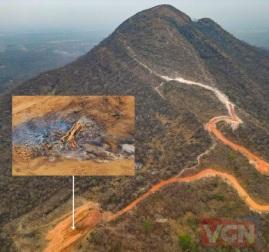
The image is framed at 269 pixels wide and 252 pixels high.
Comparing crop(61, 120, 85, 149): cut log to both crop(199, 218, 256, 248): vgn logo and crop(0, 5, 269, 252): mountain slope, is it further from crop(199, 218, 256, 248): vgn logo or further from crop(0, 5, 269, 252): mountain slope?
crop(199, 218, 256, 248): vgn logo

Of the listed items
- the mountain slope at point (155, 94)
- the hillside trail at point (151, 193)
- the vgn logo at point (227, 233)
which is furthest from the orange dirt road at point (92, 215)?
the vgn logo at point (227, 233)

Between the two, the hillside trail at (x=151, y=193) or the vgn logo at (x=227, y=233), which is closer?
the hillside trail at (x=151, y=193)

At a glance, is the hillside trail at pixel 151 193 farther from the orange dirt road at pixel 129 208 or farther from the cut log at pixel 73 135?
the cut log at pixel 73 135

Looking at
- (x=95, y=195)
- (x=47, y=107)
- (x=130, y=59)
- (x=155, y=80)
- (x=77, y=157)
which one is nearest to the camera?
(x=77, y=157)

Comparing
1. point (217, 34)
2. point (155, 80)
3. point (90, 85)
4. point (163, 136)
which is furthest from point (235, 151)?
point (217, 34)

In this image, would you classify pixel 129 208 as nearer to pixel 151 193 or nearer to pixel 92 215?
pixel 151 193

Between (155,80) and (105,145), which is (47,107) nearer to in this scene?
(105,145)

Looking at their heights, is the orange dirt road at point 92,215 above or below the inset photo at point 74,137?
below
